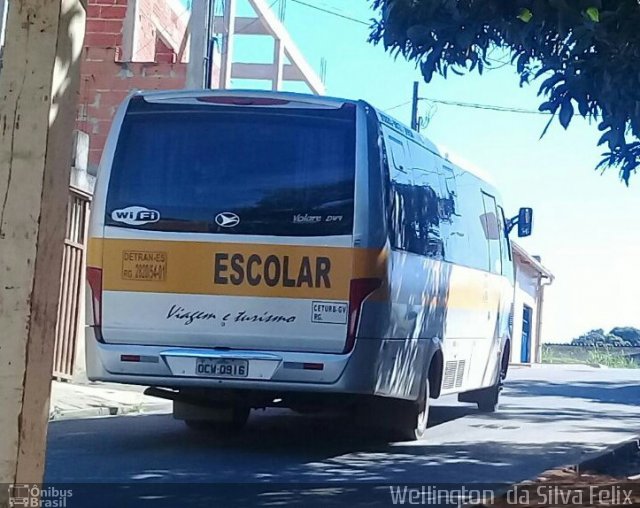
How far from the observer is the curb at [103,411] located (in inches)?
448

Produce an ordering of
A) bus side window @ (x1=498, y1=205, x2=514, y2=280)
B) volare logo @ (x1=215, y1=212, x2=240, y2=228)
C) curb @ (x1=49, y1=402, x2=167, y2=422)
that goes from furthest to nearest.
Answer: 1. bus side window @ (x1=498, y1=205, x2=514, y2=280)
2. curb @ (x1=49, y1=402, x2=167, y2=422)
3. volare logo @ (x1=215, y1=212, x2=240, y2=228)

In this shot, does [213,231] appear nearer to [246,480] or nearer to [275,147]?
[275,147]

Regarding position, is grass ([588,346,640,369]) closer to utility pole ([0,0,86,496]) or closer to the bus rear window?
the bus rear window

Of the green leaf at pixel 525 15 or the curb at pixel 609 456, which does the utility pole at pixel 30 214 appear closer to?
the green leaf at pixel 525 15

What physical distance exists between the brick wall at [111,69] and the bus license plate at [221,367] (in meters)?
9.10

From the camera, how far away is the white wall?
39.8 m

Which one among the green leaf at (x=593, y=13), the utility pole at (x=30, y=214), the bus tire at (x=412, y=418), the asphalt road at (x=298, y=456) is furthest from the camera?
the bus tire at (x=412, y=418)

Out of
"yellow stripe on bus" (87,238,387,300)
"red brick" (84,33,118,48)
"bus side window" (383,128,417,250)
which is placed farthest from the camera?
"red brick" (84,33,118,48)

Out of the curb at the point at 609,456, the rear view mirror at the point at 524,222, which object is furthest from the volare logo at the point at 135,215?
the rear view mirror at the point at 524,222

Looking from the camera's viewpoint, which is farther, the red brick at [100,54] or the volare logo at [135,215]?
the red brick at [100,54]

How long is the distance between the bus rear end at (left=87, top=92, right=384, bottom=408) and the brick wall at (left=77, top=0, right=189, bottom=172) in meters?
8.36

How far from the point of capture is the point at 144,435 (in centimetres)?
1009

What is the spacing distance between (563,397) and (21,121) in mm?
14488

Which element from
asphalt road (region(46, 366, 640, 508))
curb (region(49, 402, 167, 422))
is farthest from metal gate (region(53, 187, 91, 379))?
asphalt road (region(46, 366, 640, 508))
